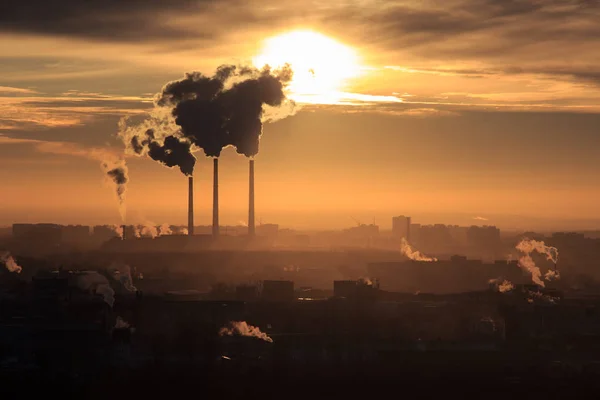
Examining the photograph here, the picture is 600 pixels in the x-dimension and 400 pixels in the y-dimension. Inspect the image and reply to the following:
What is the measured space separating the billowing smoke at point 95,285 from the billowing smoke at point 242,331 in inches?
495

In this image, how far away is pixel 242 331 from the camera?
A: 10719 centimetres

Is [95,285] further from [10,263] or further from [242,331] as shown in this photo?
[10,263]

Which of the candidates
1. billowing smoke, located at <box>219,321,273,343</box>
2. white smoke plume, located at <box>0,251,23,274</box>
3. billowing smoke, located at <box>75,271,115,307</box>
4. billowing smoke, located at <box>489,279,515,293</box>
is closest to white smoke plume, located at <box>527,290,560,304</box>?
billowing smoke, located at <box>489,279,515,293</box>

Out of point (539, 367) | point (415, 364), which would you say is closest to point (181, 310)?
point (415, 364)

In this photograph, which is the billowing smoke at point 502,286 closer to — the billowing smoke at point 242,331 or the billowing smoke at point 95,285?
the billowing smoke at point 242,331

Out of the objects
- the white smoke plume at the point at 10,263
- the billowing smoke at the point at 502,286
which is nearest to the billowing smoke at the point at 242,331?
the billowing smoke at the point at 502,286

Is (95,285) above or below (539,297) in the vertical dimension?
above

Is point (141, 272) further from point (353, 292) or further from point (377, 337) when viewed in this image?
point (377, 337)

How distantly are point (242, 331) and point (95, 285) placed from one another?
79.7 feet

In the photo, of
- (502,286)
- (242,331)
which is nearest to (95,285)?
(242,331)

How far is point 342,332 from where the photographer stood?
114312mm

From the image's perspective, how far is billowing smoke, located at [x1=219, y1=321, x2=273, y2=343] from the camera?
105625mm

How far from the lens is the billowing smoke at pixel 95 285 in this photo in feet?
372

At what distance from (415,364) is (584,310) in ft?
132
